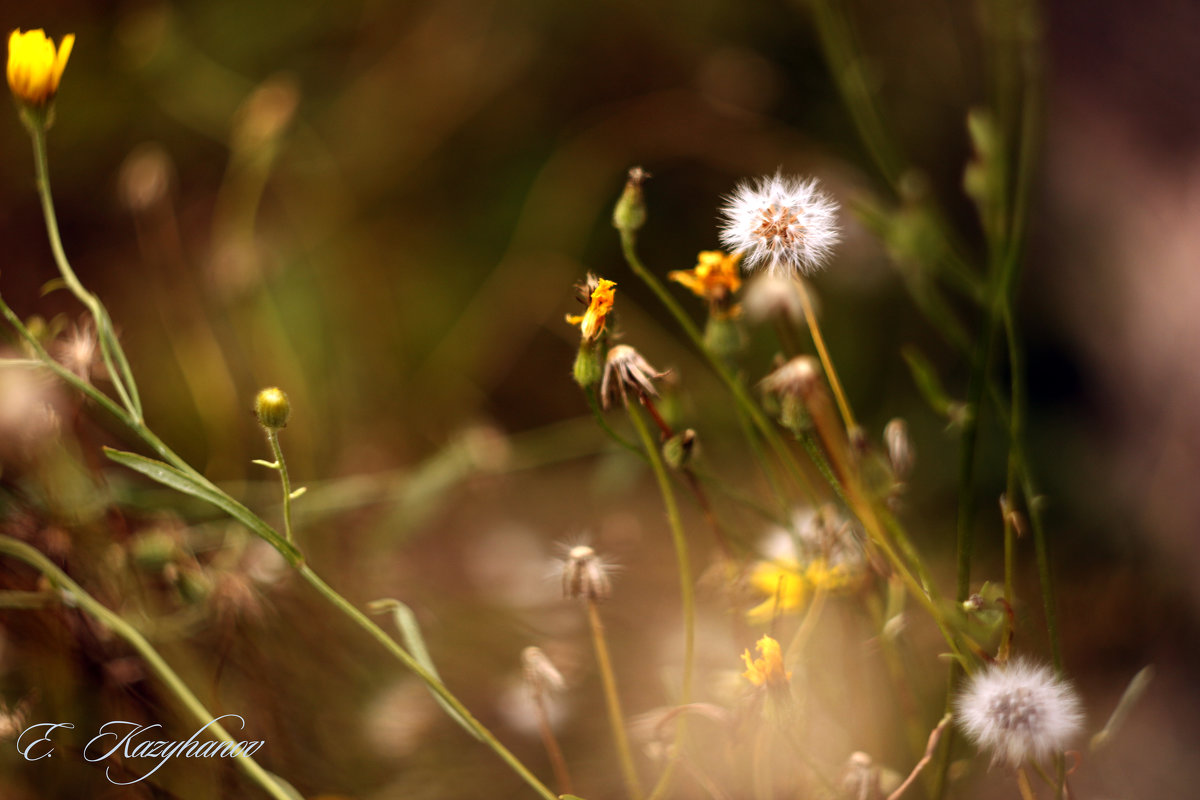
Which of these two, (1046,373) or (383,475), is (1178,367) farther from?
(383,475)

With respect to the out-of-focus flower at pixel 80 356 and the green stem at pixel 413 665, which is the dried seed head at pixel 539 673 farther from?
the out-of-focus flower at pixel 80 356

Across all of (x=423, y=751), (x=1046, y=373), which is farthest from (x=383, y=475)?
(x=1046, y=373)

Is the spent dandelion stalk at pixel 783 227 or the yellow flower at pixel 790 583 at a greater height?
the spent dandelion stalk at pixel 783 227

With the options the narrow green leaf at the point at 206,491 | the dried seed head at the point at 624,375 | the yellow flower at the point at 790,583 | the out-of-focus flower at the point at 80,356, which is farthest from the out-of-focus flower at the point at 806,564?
the out-of-focus flower at the point at 80,356

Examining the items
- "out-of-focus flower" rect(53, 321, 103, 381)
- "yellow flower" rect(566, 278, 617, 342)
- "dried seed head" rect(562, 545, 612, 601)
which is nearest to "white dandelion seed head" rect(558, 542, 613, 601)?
"dried seed head" rect(562, 545, 612, 601)

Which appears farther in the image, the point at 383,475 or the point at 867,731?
the point at 383,475

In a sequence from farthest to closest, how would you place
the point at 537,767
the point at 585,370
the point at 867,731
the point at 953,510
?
the point at 953,510
the point at 537,767
the point at 867,731
the point at 585,370

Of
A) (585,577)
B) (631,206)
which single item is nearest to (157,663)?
(585,577)
